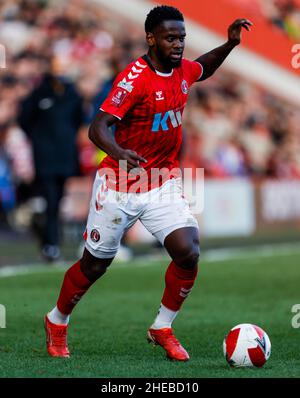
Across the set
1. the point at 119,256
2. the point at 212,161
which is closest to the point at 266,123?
the point at 212,161

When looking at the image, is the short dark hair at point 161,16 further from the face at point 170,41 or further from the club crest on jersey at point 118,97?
the club crest on jersey at point 118,97

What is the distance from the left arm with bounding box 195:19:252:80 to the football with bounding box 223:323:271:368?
6.40 ft

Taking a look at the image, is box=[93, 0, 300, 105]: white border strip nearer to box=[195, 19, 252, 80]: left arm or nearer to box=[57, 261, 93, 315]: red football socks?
box=[195, 19, 252, 80]: left arm

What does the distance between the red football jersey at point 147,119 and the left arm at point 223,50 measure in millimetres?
464

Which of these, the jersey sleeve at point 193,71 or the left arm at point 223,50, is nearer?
the jersey sleeve at point 193,71

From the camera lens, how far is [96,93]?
18.6 m

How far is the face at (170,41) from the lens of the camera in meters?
6.94

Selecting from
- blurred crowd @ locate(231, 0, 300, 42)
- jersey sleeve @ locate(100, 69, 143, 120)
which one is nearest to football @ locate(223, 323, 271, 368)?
jersey sleeve @ locate(100, 69, 143, 120)

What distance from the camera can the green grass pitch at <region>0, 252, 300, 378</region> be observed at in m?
6.52

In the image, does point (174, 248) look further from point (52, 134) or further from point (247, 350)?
point (52, 134)

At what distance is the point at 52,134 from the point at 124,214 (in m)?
7.71

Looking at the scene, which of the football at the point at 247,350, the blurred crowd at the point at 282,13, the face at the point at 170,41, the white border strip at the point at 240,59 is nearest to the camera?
the football at the point at 247,350

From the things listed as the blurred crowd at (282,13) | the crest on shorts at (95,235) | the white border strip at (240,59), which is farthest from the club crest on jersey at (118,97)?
the blurred crowd at (282,13)
